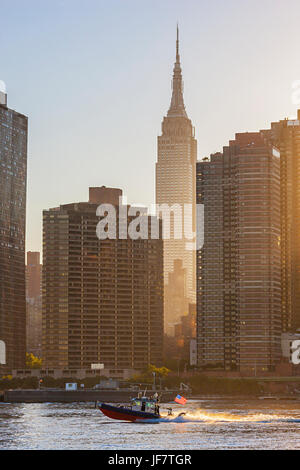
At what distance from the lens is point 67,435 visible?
623ft
